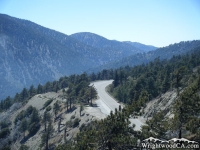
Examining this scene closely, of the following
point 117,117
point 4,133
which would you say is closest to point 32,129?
point 4,133

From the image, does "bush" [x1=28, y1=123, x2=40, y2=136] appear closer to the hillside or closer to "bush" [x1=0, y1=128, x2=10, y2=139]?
the hillside

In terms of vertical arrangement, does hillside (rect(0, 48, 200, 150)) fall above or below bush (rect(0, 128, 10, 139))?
above

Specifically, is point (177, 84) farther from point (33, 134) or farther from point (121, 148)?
point (33, 134)

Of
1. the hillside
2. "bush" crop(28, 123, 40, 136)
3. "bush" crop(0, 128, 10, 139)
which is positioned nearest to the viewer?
the hillside

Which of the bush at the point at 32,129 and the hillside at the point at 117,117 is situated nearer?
the hillside at the point at 117,117

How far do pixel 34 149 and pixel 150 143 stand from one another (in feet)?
160

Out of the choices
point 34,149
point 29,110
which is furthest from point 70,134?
point 29,110

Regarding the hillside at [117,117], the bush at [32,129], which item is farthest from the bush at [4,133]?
the bush at [32,129]

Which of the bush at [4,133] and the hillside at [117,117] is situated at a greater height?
the hillside at [117,117]

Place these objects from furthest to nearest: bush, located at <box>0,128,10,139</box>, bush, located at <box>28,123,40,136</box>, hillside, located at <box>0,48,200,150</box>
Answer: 1. bush, located at <box>0,128,10,139</box>
2. bush, located at <box>28,123,40,136</box>
3. hillside, located at <box>0,48,200,150</box>

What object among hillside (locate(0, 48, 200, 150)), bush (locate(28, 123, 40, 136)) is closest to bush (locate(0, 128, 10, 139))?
hillside (locate(0, 48, 200, 150))

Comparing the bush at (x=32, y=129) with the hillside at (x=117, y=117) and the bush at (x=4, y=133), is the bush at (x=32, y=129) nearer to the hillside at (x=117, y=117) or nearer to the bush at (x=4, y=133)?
the hillside at (x=117, y=117)

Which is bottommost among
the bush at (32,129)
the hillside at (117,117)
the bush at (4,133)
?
the bush at (4,133)

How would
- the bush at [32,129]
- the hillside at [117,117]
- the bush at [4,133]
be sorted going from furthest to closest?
the bush at [4,133]
the bush at [32,129]
the hillside at [117,117]
